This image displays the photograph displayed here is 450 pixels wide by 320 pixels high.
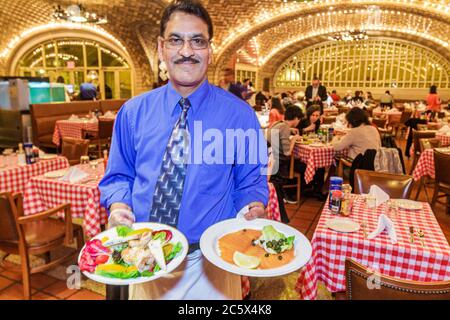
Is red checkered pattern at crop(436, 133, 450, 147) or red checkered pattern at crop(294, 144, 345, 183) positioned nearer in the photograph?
red checkered pattern at crop(294, 144, 345, 183)

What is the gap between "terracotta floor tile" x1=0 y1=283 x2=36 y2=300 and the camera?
2.65m

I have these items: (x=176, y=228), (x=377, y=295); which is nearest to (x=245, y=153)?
(x=176, y=228)

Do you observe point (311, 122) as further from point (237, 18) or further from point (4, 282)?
point (237, 18)

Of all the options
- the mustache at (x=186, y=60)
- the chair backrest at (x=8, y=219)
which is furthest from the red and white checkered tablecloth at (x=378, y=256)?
the chair backrest at (x=8, y=219)

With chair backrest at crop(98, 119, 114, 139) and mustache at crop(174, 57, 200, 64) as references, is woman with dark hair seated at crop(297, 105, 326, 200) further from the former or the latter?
mustache at crop(174, 57, 200, 64)

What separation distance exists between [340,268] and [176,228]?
117 cm

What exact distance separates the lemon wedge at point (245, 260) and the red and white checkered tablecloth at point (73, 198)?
2068mm

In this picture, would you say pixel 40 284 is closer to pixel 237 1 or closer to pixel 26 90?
pixel 26 90

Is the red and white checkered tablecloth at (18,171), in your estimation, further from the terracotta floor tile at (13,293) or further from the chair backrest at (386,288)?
the chair backrest at (386,288)

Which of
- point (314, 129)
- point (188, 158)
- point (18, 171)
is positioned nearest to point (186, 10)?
point (188, 158)

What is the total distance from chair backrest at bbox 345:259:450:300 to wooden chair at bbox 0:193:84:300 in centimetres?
212

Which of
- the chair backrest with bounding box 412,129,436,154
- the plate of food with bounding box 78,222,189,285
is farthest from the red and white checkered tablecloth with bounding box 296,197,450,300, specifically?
the chair backrest with bounding box 412,129,436,154

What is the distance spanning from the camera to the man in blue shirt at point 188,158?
1.22m

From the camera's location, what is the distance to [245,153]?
4.41ft
